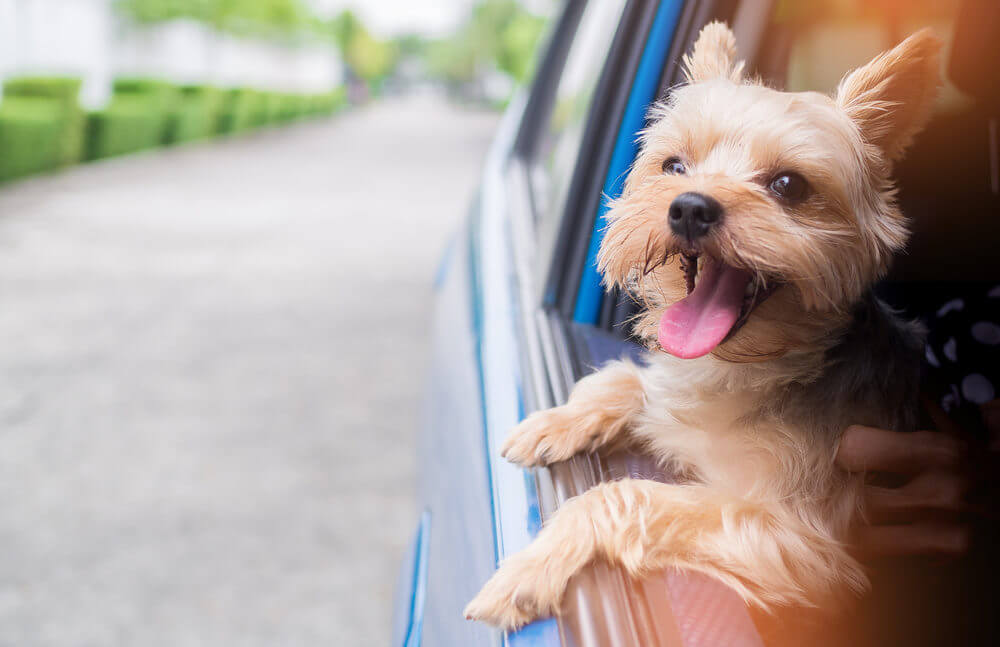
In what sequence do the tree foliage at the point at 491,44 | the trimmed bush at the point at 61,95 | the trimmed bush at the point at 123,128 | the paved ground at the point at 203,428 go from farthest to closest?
the tree foliage at the point at 491,44
the trimmed bush at the point at 123,128
the trimmed bush at the point at 61,95
the paved ground at the point at 203,428

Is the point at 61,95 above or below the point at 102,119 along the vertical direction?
above

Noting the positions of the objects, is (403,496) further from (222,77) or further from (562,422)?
(222,77)

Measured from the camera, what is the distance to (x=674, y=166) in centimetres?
167

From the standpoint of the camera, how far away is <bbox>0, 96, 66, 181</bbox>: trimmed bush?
46.3ft

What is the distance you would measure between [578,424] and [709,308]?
0.37 metres

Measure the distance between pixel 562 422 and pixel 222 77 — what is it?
41.0 m

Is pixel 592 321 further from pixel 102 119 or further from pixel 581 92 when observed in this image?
pixel 102 119

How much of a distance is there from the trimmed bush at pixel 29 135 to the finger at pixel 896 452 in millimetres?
15486

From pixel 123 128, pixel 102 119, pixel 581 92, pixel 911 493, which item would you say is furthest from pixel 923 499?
pixel 123 128

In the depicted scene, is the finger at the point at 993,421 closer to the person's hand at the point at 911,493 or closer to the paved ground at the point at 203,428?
the person's hand at the point at 911,493

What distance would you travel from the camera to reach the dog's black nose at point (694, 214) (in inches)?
56.4

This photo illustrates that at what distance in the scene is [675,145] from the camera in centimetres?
166

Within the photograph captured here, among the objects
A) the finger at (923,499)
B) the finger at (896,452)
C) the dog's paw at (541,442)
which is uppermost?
the finger at (896,452)

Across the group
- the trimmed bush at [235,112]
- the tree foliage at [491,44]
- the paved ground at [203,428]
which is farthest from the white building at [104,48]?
the tree foliage at [491,44]
